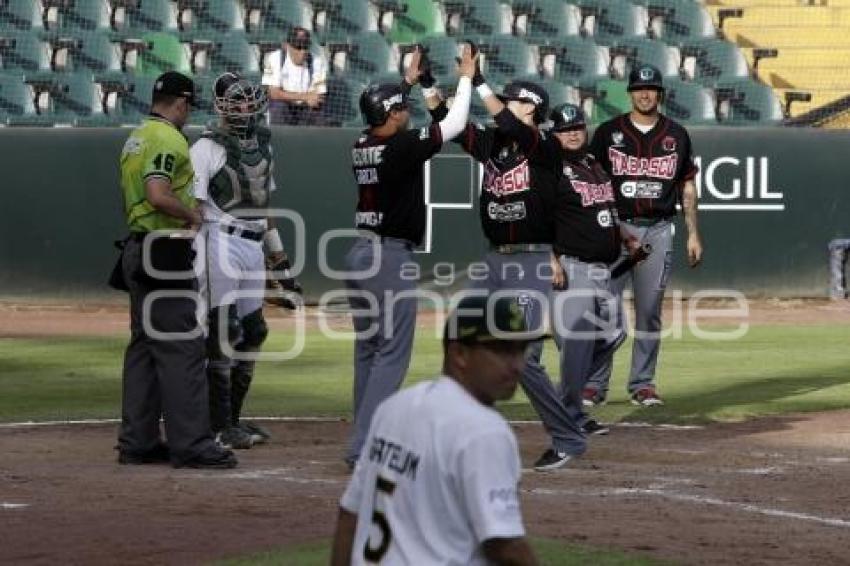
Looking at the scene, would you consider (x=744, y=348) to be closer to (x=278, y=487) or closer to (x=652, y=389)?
(x=652, y=389)

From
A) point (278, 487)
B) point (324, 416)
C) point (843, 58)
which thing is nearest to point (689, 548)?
point (278, 487)

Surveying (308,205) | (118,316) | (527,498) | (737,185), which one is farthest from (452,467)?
(737,185)

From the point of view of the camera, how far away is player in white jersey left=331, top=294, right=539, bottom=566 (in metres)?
4.14

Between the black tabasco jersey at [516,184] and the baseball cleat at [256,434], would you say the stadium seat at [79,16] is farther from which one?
the black tabasco jersey at [516,184]

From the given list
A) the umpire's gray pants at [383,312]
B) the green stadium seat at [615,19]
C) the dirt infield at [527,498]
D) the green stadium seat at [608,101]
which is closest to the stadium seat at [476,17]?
the green stadium seat at [615,19]

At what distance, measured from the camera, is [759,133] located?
2153 cm

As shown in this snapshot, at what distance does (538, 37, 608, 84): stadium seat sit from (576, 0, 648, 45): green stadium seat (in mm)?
408

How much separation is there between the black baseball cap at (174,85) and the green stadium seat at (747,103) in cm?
1483

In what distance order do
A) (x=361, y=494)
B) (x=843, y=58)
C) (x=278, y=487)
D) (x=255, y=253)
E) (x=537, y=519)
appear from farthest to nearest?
(x=843, y=58) < (x=255, y=253) < (x=278, y=487) < (x=537, y=519) < (x=361, y=494)

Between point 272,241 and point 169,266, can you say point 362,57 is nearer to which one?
point 272,241

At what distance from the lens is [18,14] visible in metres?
23.4

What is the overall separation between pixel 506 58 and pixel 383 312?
14.9 metres

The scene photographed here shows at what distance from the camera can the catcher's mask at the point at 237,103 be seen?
32.2 feet

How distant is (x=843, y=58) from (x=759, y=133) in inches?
229
